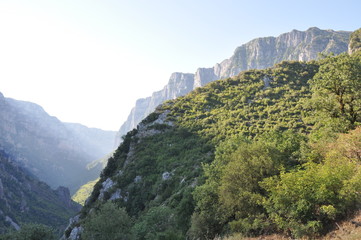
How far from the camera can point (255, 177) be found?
19047 mm

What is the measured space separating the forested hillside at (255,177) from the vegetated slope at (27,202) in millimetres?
85833

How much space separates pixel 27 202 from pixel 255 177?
15919cm

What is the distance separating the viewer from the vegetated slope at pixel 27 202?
117125mm

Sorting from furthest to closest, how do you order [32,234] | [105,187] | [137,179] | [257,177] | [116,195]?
[105,187] → [137,179] → [116,195] → [32,234] → [257,177]

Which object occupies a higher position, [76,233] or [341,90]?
[341,90]

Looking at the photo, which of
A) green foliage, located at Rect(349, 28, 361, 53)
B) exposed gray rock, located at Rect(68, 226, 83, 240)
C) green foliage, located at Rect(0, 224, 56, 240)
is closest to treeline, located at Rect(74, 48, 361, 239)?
green foliage, located at Rect(0, 224, 56, 240)

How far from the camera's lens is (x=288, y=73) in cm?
7081

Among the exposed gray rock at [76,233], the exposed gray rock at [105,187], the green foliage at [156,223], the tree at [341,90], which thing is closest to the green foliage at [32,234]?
the exposed gray rock at [76,233]

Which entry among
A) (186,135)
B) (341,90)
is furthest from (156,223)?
(186,135)

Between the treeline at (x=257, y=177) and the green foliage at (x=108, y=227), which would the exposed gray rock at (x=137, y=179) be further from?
the green foliage at (x=108, y=227)

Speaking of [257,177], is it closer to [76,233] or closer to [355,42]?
[76,233]

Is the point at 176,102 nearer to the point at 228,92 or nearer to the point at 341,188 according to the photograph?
the point at 228,92

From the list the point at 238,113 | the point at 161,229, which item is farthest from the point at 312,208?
the point at 238,113

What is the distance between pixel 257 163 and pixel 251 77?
Answer: 6168cm
